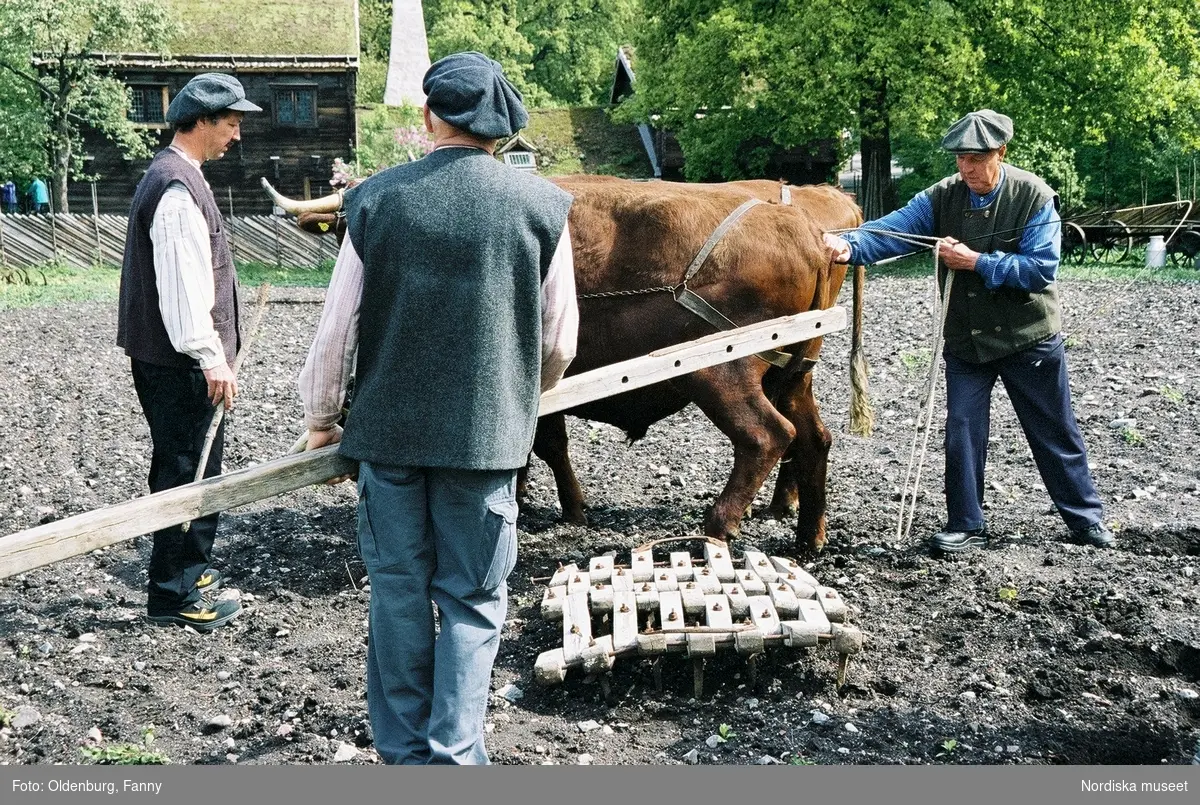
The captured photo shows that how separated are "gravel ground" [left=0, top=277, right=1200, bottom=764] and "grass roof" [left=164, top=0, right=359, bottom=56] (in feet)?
92.2

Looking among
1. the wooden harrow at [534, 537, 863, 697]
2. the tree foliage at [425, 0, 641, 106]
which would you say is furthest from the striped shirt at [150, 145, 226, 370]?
the tree foliage at [425, 0, 641, 106]

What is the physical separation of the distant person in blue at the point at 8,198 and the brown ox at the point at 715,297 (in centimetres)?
3421

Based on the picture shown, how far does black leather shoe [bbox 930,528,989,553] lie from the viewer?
6.05 metres

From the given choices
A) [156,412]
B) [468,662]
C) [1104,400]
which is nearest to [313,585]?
[156,412]

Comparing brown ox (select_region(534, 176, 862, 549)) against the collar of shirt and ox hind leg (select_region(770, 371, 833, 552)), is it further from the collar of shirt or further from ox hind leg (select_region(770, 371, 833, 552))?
the collar of shirt

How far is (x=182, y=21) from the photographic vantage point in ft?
111

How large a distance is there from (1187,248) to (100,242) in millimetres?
24339

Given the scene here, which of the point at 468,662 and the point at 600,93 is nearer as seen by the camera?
the point at 468,662

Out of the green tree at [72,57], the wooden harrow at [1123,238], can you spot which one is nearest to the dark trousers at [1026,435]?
the wooden harrow at [1123,238]

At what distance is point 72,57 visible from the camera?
30.3 metres

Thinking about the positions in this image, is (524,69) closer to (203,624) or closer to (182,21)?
(182,21)

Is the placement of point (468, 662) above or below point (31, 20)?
below

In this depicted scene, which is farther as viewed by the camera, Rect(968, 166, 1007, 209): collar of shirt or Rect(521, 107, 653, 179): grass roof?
Rect(521, 107, 653, 179): grass roof

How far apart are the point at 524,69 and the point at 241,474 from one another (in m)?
58.9
